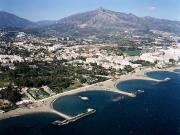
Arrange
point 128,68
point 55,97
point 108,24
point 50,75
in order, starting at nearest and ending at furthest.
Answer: point 55,97 → point 50,75 → point 128,68 → point 108,24

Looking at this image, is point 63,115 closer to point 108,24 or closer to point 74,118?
point 74,118

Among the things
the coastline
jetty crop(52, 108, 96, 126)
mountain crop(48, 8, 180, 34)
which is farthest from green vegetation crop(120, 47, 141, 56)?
mountain crop(48, 8, 180, 34)

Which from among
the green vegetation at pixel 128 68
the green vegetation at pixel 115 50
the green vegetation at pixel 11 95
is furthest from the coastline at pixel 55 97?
the green vegetation at pixel 115 50

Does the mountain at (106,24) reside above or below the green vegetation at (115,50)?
above

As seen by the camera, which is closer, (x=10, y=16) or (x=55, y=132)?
(x=55, y=132)

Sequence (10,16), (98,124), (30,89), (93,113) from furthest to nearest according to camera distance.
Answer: (10,16) → (30,89) → (93,113) → (98,124)

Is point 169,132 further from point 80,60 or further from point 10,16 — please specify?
point 10,16

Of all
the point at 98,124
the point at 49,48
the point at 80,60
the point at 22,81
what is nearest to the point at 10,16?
the point at 49,48

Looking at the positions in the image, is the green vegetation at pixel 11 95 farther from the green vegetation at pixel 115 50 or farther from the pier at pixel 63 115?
the green vegetation at pixel 115 50

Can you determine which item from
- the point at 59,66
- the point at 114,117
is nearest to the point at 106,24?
the point at 59,66
